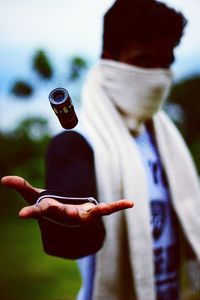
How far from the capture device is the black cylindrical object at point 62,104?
668 millimetres

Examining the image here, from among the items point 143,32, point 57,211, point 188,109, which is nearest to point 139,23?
point 143,32

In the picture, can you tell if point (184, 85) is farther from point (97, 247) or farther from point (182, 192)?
point (97, 247)

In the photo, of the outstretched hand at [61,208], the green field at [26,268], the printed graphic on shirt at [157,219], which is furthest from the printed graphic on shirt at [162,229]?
the green field at [26,268]

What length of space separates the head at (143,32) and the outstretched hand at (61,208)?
0.51m

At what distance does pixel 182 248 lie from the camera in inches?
45.9

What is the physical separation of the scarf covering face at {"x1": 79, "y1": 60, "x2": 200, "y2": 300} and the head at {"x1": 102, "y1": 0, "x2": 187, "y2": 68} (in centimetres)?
3

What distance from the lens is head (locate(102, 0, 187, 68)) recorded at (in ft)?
3.43

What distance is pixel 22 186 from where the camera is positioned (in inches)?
25.3

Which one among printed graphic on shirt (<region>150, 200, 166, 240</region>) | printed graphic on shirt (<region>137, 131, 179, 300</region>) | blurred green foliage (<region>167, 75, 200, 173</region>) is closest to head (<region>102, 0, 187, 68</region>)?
printed graphic on shirt (<region>137, 131, 179, 300</region>)

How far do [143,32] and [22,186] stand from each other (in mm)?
564

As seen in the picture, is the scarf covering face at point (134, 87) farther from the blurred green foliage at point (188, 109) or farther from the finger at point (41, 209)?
the blurred green foliage at point (188, 109)

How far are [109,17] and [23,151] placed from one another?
5.99ft

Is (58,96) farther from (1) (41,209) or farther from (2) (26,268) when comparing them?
(2) (26,268)

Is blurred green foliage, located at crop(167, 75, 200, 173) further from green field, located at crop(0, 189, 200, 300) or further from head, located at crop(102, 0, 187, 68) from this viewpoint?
head, located at crop(102, 0, 187, 68)
